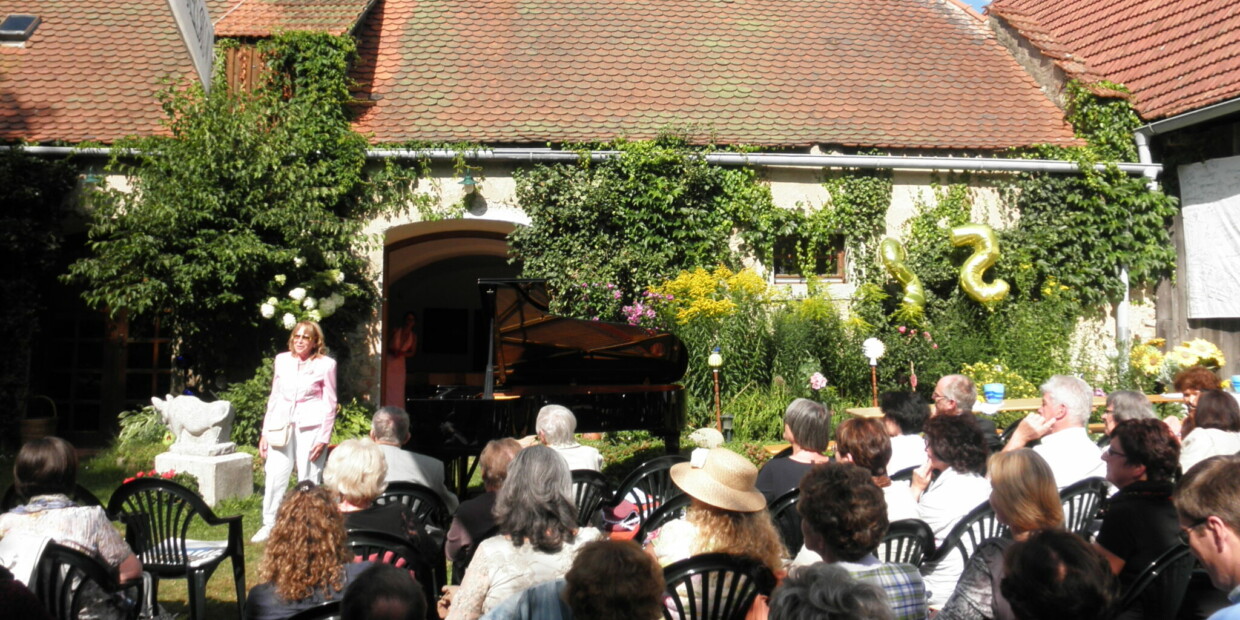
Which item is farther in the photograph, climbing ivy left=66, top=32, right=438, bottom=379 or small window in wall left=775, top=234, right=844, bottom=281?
small window in wall left=775, top=234, right=844, bottom=281

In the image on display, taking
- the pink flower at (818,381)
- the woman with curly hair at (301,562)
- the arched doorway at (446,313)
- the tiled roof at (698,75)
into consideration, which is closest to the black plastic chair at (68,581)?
the woman with curly hair at (301,562)

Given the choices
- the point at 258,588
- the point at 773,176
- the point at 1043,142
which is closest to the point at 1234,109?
the point at 1043,142

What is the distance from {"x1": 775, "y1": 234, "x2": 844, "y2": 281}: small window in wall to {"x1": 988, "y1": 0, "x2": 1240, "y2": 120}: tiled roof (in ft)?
13.1

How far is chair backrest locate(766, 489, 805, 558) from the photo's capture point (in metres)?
4.35

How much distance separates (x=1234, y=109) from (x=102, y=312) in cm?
1362

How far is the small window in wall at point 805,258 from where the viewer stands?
41.7 ft

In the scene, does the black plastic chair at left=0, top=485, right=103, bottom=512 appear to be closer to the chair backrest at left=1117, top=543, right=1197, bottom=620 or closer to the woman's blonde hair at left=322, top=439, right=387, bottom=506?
the woman's blonde hair at left=322, top=439, right=387, bottom=506

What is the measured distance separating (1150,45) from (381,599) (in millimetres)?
13611

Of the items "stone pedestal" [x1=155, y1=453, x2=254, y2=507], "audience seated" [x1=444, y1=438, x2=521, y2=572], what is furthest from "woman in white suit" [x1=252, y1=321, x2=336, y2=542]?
"audience seated" [x1=444, y1=438, x2=521, y2=572]

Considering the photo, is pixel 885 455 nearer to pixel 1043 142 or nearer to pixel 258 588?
pixel 258 588

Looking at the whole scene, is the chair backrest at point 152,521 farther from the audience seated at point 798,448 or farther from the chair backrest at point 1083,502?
the chair backrest at point 1083,502

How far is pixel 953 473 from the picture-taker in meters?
4.33

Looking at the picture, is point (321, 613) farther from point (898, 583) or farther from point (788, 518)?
point (788, 518)

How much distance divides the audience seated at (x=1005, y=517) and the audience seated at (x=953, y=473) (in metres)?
0.81
